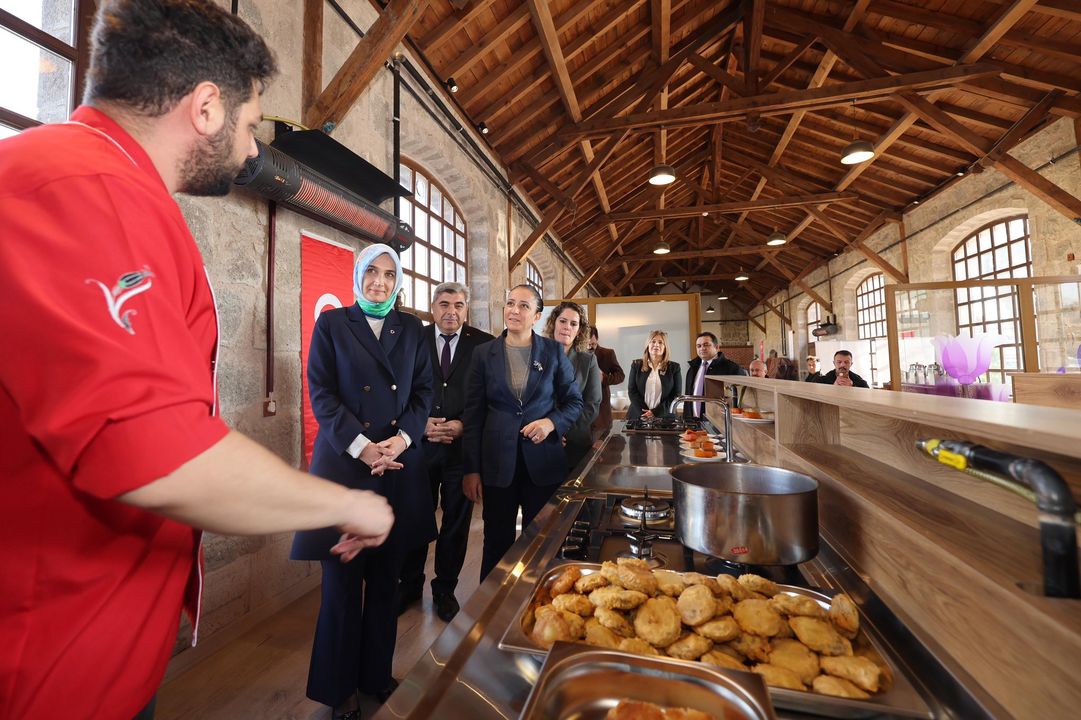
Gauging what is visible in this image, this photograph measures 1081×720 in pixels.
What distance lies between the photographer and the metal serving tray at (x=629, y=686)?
588 mm

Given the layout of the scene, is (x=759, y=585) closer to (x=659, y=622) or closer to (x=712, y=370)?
(x=659, y=622)

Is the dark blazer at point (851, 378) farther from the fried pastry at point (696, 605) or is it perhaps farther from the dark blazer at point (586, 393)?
the fried pastry at point (696, 605)

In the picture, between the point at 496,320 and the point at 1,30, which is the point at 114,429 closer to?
the point at 1,30

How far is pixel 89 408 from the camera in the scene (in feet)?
1.54

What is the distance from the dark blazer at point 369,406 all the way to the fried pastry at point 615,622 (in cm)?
122

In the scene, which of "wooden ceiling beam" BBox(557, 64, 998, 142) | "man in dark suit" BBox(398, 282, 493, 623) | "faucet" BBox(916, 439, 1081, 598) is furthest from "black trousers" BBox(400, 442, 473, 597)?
"wooden ceiling beam" BBox(557, 64, 998, 142)

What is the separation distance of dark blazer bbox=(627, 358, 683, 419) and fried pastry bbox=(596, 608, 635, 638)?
10.7 ft

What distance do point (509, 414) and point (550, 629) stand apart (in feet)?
4.97

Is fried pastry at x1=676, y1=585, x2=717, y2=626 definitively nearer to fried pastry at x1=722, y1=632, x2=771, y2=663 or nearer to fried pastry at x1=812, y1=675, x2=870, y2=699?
fried pastry at x1=722, y1=632, x2=771, y2=663

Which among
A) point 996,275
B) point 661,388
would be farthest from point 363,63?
point 996,275

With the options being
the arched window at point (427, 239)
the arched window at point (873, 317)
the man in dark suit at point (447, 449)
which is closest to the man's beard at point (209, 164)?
the man in dark suit at point (447, 449)

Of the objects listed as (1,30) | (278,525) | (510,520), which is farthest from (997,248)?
(1,30)

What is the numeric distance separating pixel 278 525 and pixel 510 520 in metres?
1.81

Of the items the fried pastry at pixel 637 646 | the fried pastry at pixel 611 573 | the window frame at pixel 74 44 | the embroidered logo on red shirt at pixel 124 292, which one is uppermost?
the window frame at pixel 74 44
